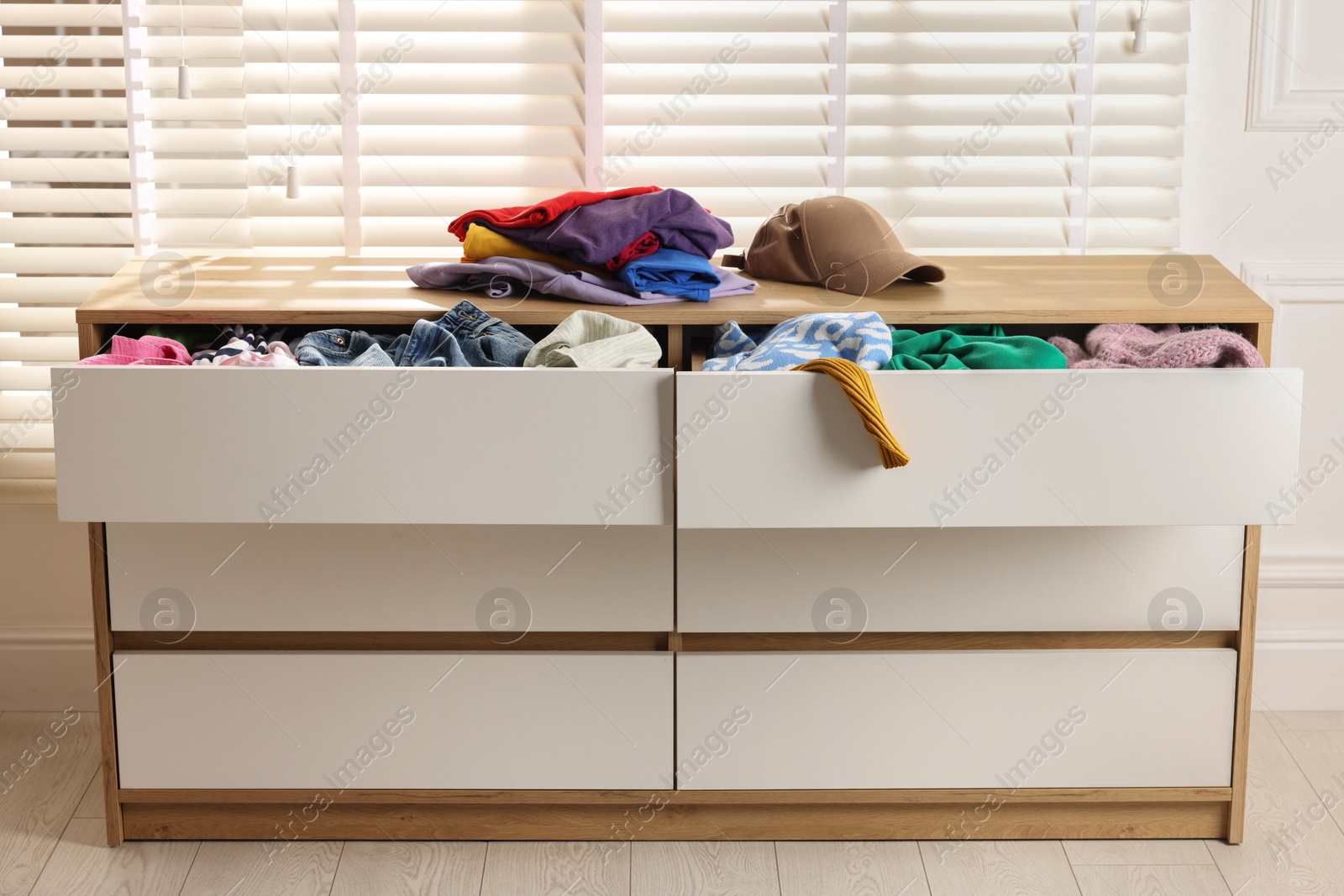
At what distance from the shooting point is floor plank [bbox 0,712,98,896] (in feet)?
4.94

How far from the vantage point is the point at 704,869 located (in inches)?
58.7

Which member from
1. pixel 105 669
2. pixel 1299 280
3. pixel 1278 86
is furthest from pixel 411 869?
pixel 1278 86

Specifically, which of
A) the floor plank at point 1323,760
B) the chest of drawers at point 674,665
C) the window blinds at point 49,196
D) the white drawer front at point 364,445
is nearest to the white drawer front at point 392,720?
the chest of drawers at point 674,665

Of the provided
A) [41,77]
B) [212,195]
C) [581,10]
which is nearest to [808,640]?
[581,10]

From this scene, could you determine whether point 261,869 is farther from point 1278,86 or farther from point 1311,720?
point 1278,86

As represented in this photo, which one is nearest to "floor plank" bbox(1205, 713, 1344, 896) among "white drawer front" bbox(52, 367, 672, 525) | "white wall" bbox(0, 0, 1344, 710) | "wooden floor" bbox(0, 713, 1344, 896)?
"wooden floor" bbox(0, 713, 1344, 896)

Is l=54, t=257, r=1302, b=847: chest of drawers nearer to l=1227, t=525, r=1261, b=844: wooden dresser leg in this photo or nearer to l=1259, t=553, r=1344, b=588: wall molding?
l=1227, t=525, r=1261, b=844: wooden dresser leg

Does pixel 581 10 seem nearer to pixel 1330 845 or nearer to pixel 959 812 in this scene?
pixel 959 812

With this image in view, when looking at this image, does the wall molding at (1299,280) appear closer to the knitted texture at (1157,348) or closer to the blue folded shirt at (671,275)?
the knitted texture at (1157,348)

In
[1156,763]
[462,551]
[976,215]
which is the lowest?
[1156,763]

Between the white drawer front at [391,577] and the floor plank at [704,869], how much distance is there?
0.31 m

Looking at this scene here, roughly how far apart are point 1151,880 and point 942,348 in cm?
72

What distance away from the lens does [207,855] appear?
151 centimetres

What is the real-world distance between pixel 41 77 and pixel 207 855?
1.18 meters
